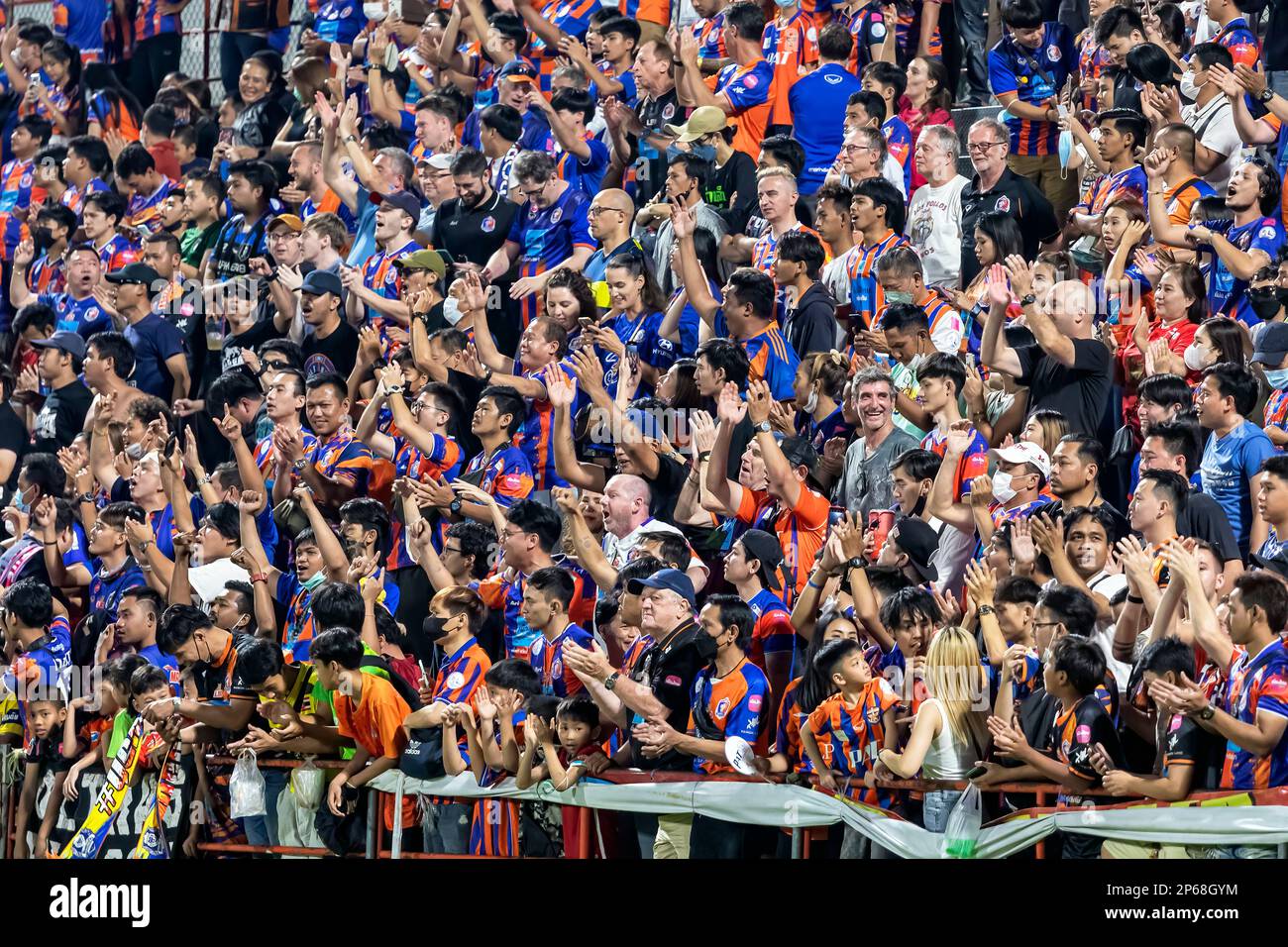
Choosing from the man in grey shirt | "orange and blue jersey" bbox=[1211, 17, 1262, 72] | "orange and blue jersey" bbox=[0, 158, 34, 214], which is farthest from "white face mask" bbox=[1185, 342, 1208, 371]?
"orange and blue jersey" bbox=[0, 158, 34, 214]

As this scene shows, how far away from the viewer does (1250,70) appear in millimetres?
10414

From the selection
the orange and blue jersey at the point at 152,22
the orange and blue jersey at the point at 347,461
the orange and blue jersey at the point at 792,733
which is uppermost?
the orange and blue jersey at the point at 152,22

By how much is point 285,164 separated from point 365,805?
6.56 meters

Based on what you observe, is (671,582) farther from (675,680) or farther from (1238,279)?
(1238,279)

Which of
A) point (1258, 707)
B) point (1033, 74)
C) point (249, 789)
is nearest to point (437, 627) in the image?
point (249, 789)

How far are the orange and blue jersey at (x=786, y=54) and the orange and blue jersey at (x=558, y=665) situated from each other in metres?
4.01

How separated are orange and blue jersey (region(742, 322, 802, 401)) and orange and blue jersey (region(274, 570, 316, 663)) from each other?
2367mm

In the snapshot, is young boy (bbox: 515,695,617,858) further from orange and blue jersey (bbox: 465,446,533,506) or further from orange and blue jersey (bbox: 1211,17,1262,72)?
orange and blue jersey (bbox: 1211,17,1262,72)

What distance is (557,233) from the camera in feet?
41.8

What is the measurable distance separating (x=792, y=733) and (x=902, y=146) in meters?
4.34

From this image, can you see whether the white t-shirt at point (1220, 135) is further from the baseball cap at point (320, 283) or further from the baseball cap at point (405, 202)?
the baseball cap at point (320, 283)

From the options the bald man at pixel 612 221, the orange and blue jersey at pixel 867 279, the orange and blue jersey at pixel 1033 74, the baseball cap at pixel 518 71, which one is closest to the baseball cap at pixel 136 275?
the baseball cap at pixel 518 71

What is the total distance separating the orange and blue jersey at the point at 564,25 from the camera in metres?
14.5
